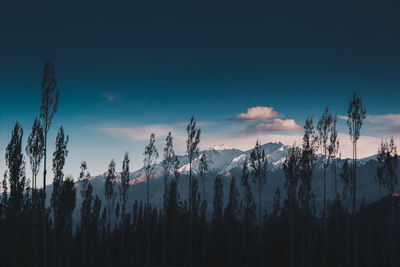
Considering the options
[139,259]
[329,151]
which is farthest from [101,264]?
[329,151]

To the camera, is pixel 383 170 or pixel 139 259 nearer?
pixel 383 170

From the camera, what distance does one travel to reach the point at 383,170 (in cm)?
5597

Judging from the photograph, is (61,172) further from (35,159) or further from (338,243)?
(338,243)

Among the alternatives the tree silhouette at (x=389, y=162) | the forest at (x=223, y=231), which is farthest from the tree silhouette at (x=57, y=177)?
the tree silhouette at (x=389, y=162)

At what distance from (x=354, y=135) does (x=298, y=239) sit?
18826mm

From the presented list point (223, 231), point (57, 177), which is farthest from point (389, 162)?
point (57, 177)

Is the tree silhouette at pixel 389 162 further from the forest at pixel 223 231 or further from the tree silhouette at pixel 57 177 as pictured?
the tree silhouette at pixel 57 177

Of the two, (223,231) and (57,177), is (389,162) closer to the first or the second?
(223,231)

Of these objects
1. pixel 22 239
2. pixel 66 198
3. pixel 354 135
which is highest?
pixel 354 135

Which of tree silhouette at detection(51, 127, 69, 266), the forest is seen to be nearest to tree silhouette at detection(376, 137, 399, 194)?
the forest

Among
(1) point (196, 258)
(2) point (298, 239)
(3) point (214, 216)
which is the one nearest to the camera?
(2) point (298, 239)

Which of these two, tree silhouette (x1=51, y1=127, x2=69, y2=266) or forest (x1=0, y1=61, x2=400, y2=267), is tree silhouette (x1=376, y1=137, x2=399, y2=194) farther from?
tree silhouette (x1=51, y1=127, x2=69, y2=266)

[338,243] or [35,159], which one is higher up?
[35,159]

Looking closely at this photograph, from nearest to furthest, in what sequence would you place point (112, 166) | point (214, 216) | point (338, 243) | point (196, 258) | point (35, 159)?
point (35, 159), point (338, 243), point (196, 258), point (112, 166), point (214, 216)
